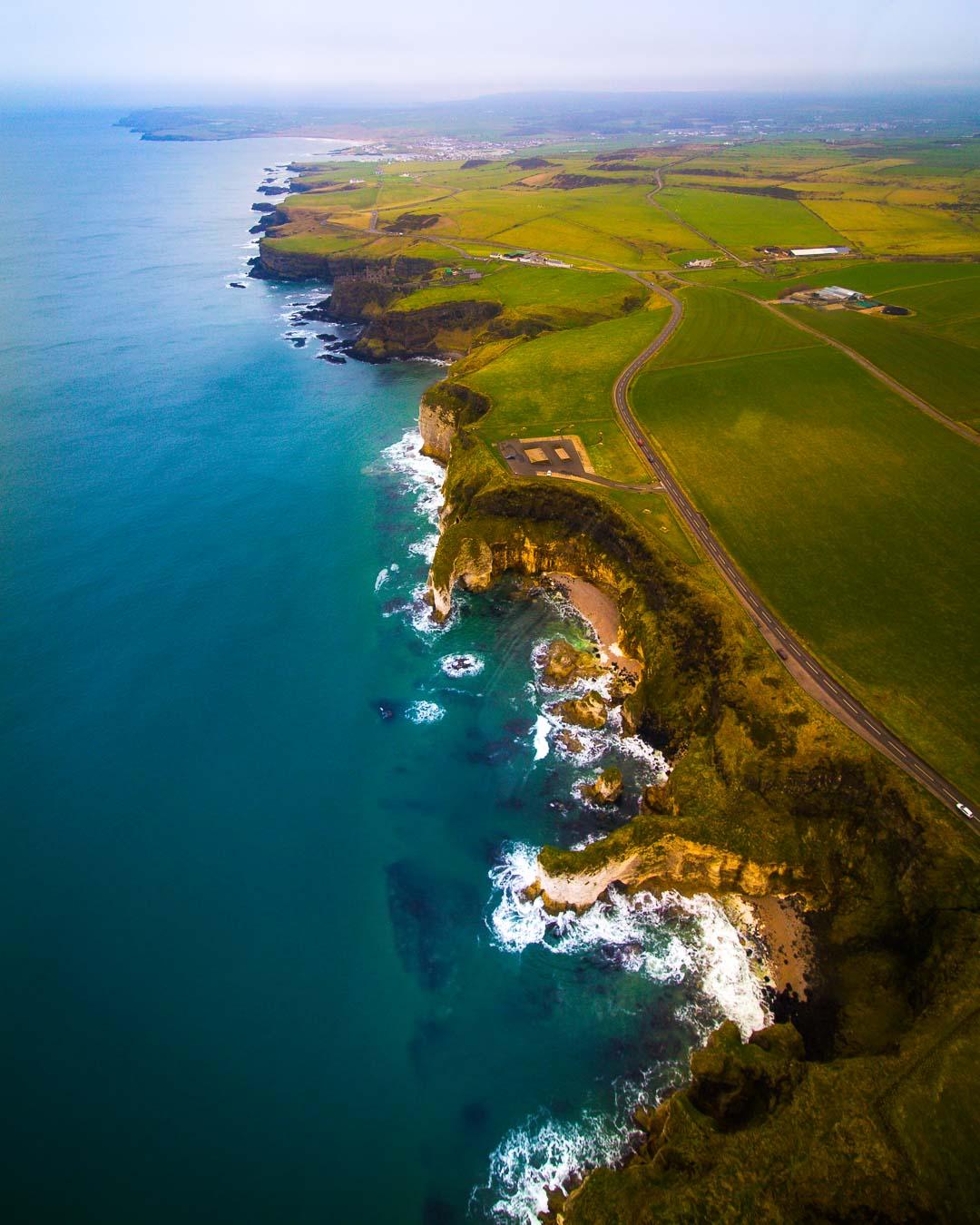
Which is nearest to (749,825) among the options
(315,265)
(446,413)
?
(446,413)

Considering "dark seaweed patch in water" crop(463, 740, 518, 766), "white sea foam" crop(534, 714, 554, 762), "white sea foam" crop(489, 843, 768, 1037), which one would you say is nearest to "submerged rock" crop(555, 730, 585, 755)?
"white sea foam" crop(534, 714, 554, 762)

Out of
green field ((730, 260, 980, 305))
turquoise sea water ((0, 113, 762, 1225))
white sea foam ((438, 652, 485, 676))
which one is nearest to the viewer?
turquoise sea water ((0, 113, 762, 1225))

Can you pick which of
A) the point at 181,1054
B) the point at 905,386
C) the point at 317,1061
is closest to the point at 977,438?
the point at 905,386

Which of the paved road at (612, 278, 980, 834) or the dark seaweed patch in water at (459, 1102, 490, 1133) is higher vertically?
the paved road at (612, 278, 980, 834)

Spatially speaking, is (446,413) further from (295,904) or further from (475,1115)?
(475,1115)

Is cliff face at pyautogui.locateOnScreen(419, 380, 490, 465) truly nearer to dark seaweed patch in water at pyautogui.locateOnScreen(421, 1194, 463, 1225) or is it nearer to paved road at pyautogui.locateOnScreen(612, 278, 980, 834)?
paved road at pyautogui.locateOnScreen(612, 278, 980, 834)

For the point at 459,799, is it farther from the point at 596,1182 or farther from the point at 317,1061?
the point at 596,1182

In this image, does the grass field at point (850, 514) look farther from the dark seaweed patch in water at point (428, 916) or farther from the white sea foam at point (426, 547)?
the dark seaweed patch in water at point (428, 916)

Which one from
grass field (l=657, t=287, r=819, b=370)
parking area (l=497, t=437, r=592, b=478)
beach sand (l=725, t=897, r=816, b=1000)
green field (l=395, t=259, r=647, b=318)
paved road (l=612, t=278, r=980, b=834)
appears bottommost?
beach sand (l=725, t=897, r=816, b=1000)
